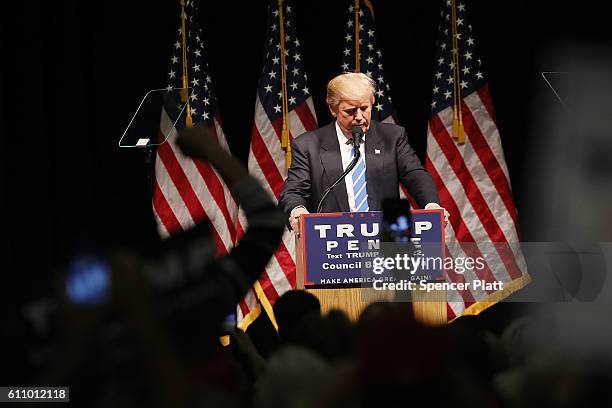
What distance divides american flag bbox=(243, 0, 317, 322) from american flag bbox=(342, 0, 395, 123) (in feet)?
1.18

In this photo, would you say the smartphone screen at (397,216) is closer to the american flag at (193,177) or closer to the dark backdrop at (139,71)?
the dark backdrop at (139,71)

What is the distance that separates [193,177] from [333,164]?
7.87ft

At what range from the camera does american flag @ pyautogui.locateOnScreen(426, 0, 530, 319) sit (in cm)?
646

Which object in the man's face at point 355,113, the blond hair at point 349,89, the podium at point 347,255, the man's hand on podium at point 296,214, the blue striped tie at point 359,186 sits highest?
the blond hair at point 349,89

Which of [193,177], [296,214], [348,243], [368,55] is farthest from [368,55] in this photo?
[348,243]

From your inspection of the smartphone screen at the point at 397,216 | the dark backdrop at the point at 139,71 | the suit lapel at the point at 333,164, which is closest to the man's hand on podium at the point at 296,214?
the suit lapel at the point at 333,164

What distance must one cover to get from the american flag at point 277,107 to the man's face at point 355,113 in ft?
6.81

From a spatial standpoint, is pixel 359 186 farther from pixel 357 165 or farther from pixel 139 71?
pixel 139 71

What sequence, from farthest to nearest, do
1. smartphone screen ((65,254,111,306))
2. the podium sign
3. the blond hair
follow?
the blond hair
the podium sign
smartphone screen ((65,254,111,306))

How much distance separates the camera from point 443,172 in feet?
21.6

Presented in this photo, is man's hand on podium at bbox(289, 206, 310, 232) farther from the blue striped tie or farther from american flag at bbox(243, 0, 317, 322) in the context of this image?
american flag at bbox(243, 0, 317, 322)

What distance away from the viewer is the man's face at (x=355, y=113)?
15.0 ft

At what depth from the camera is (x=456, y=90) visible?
6566mm

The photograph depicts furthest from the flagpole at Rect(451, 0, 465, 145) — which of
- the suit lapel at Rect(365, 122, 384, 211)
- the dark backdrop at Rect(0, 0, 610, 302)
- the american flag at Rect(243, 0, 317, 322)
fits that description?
the suit lapel at Rect(365, 122, 384, 211)
